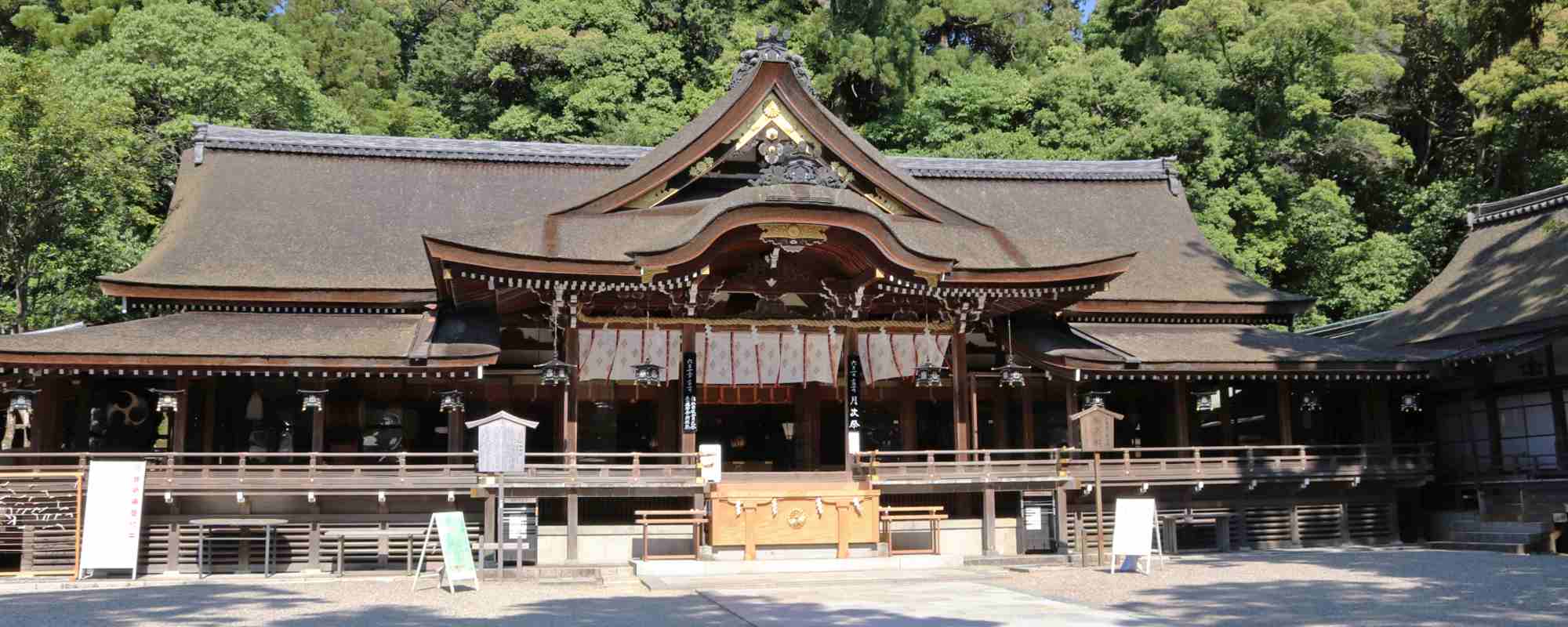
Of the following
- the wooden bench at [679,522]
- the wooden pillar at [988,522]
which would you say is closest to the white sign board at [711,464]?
the wooden bench at [679,522]

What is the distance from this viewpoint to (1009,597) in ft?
42.2

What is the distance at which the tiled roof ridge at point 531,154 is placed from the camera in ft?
80.4

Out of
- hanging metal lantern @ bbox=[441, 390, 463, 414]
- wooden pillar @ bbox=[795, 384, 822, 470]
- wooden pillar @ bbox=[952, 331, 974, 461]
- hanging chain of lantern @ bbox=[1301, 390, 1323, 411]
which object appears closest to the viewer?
hanging metal lantern @ bbox=[441, 390, 463, 414]

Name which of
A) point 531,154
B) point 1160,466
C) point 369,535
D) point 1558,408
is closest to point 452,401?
point 369,535

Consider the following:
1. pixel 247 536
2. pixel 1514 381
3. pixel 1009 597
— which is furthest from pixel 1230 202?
pixel 247 536

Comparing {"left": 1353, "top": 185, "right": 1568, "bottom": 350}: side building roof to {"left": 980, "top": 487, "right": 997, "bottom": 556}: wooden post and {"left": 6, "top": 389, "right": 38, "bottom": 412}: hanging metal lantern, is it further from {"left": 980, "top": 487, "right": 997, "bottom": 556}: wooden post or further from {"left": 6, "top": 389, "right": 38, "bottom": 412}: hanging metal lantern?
{"left": 6, "top": 389, "right": 38, "bottom": 412}: hanging metal lantern

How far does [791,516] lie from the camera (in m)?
17.2

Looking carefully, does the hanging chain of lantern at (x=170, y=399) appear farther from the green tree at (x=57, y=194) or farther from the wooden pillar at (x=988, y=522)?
the wooden pillar at (x=988, y=522)

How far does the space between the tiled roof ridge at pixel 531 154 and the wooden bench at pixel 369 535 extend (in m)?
9.87

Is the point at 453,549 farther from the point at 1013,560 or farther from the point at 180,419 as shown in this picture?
the point at 1013,560

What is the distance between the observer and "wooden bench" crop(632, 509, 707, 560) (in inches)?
660

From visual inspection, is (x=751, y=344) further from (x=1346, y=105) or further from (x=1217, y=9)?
(x=1346, y=105)

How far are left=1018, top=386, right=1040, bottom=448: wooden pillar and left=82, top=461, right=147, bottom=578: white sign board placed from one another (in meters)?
13.8

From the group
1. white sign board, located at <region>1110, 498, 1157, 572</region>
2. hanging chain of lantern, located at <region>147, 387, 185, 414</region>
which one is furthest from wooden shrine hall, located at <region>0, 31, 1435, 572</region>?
white sign board, located at <region>1110, 498, 1157, 572</region>
